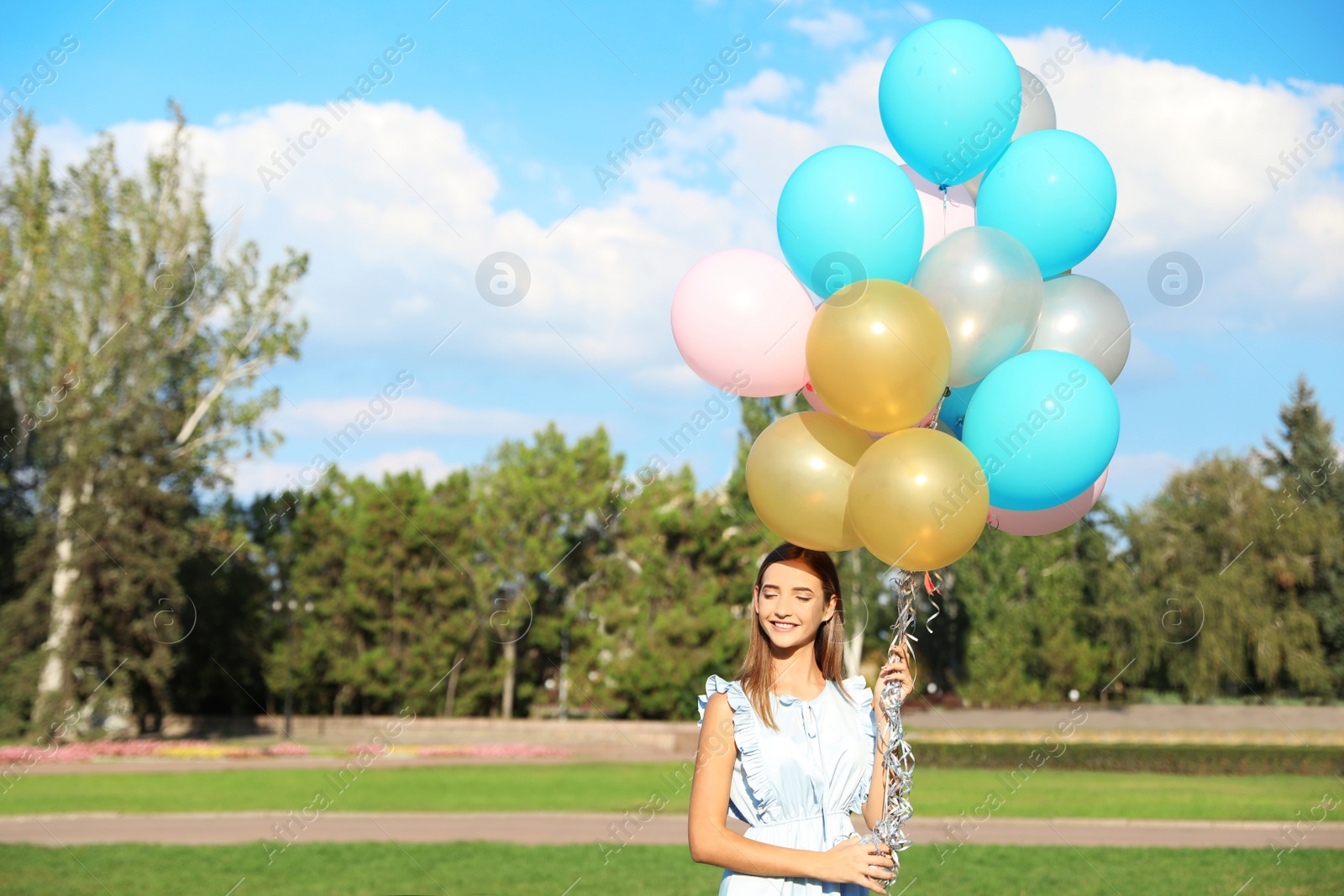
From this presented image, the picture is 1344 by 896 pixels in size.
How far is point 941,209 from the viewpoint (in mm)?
5145

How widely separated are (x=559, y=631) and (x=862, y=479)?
34229 mm

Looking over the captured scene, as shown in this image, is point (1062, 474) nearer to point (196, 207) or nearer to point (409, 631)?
point (196, 207)

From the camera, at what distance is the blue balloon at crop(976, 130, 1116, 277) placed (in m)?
4.76

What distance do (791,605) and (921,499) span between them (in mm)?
681

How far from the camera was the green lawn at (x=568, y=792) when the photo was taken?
15938 mm

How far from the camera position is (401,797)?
17484mm

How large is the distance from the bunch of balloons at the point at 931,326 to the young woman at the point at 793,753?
1.85 feet

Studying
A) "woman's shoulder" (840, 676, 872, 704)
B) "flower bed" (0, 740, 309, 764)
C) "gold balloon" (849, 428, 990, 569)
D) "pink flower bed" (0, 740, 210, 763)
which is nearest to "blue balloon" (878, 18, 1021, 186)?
"gold balloon" (849, 428, 990, 569)

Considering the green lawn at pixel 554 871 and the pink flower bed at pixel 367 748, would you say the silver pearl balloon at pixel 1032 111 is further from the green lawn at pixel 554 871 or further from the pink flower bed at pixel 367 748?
the pink flower bed at pixel 367 748

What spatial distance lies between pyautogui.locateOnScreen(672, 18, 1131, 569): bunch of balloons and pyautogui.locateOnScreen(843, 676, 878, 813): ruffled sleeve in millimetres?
580

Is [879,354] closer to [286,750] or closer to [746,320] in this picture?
[746,320]

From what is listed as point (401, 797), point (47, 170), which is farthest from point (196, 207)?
point (401, 797)

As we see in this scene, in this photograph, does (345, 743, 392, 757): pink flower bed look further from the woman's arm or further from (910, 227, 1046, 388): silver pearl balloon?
the woman's arm

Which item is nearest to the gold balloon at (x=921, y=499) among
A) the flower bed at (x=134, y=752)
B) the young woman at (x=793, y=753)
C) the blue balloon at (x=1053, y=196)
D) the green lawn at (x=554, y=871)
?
the young woman at (x=793, y=753)
